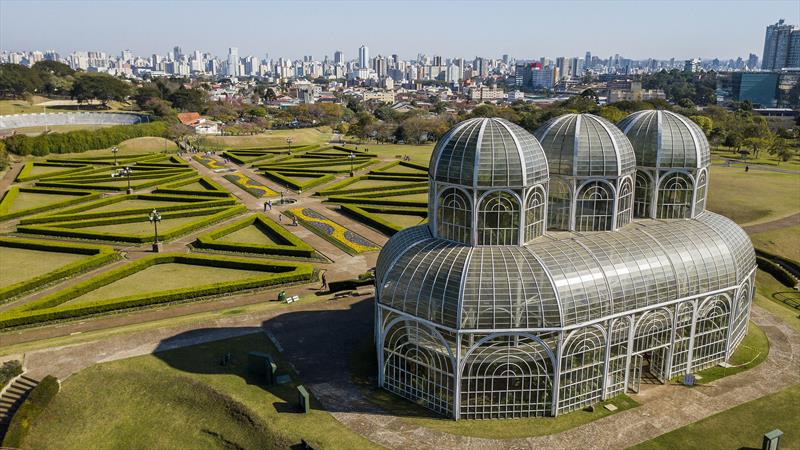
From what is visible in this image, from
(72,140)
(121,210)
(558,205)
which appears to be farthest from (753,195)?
(72,140)

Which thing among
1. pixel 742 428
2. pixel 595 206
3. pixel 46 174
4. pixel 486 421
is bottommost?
pixel 486 421

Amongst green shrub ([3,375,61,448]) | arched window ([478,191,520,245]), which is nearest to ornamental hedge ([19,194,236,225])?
green shrub ([3,375,61,448])

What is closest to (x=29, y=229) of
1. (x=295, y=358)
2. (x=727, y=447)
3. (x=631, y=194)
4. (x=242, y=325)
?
(x=242, y=325)

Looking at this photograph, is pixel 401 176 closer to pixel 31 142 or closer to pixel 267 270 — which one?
pixel 267 270

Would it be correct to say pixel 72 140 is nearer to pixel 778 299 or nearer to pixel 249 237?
pixel 249 237

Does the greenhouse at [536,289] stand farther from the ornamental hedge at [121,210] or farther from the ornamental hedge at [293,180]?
the ornamental hedge at [293,180]

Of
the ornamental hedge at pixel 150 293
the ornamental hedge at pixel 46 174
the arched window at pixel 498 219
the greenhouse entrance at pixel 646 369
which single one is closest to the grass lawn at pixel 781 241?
the greenhouse entrance at pixel 646 369
